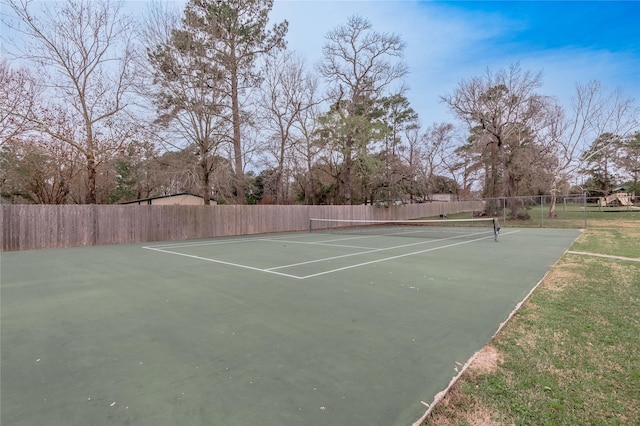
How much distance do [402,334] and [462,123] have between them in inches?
976

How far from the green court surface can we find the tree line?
8928mm

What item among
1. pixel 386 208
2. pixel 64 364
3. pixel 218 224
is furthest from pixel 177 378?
pixel 386 208

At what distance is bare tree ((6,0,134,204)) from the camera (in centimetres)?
1143

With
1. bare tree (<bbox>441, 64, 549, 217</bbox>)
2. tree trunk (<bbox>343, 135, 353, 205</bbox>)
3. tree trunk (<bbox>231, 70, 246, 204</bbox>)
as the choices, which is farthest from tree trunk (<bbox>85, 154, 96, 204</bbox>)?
bare tree (<bbox>441, 64, 549, 217</bbox>)

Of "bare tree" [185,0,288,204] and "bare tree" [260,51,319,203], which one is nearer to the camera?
"bare tree" [185,0,288,204]

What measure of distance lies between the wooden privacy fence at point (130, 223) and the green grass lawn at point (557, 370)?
13673 mm

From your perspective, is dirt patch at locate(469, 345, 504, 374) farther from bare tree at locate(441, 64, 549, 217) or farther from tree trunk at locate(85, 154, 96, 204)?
bare tree at locate(441, 64, 549, 217)

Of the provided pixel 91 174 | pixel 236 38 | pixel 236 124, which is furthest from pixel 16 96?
pixel 236 38

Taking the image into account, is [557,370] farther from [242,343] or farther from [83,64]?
[83,64]

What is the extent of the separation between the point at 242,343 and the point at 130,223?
12.2 m

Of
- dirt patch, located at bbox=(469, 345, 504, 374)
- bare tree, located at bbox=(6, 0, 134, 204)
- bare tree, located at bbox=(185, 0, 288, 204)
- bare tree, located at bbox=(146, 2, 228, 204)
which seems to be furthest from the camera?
bare tree, located at bbox=(185, 0, 288, 204)

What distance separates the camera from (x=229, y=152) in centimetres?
1505

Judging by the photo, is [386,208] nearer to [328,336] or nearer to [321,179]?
[321,179]

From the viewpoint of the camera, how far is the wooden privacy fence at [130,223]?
10.4m
